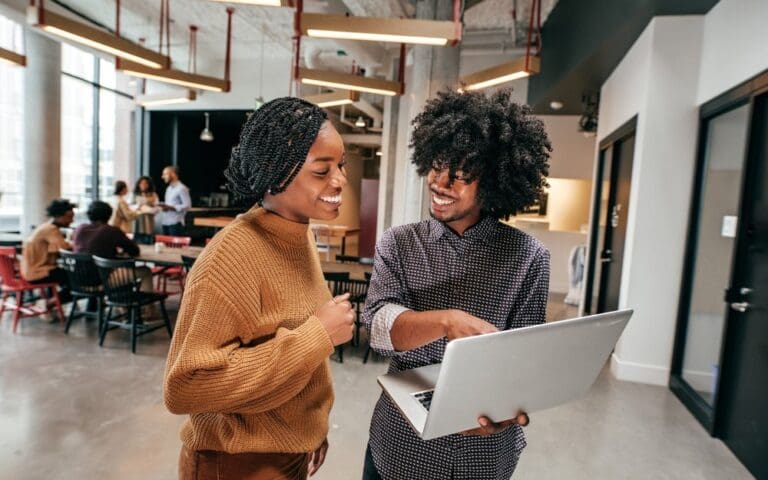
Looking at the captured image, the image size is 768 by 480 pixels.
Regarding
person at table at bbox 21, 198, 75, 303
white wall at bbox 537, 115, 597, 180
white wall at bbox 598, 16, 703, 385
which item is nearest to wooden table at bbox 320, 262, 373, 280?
white wall at bbox 598, 16, 703, 385

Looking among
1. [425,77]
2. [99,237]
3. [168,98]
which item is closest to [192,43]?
[168,98]

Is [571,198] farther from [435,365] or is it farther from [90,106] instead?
[90,106]

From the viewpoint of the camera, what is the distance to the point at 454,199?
1072 millimetres

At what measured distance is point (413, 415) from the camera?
82 centimetres

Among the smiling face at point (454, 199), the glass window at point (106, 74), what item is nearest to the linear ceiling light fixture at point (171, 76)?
the glass window at point (106, 74)

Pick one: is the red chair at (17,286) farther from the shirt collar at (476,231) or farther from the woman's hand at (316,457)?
the shirt collar at (476,231)

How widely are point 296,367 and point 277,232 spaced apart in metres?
0.31

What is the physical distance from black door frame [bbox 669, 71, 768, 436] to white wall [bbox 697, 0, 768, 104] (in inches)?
3.4

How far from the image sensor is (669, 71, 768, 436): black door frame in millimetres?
2719

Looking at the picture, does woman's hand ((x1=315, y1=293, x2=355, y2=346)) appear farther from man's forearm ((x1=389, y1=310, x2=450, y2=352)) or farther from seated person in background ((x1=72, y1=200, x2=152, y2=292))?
seated person in background ((x1=72, y1=200, x2=152, y2=292))

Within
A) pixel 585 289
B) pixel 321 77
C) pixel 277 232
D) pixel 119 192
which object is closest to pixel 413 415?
pixel 277 232

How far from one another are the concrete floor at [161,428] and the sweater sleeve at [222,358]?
173 centimetres

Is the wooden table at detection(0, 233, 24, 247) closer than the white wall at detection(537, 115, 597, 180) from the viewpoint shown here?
Yes

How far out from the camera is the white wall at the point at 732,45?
8.54 feet
